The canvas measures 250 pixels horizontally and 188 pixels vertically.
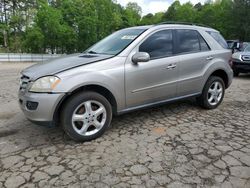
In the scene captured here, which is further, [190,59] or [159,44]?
[190,59]

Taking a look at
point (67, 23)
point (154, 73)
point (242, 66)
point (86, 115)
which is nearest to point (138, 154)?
point (86, 115)

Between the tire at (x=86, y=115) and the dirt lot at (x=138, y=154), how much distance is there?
0.16 m

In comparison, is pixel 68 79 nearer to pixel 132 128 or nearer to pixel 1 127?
pixel 132 128

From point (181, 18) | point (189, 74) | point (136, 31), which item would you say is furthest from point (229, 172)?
point (181, 18)

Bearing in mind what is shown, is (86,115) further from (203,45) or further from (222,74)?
(222,74)

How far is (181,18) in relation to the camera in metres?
40.4

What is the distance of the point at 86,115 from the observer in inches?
131

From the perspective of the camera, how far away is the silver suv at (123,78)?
3117mm

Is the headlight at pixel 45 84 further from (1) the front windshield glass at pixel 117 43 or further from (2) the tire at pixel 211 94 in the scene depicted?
(2) the tire at pixel 211 94

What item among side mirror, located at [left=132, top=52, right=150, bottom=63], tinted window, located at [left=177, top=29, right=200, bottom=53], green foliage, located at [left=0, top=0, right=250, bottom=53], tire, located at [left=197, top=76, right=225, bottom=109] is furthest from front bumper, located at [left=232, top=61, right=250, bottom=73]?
green foliage, located at [left=0, top=0, right=250, bottom=53]

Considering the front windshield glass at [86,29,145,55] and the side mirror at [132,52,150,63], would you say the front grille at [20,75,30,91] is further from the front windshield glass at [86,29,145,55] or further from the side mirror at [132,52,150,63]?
the side mirror at [132,52,150,63]

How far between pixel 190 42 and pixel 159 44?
82 centimetres

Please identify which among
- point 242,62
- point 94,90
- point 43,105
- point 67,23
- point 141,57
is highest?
point 67,23

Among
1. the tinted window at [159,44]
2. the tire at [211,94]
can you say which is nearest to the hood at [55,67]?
the tinted window at [159,44]
